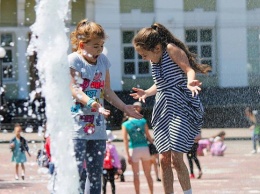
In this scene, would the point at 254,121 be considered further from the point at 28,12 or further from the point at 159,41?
the point at 28,12

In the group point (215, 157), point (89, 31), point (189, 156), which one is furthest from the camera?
point (215, 157)

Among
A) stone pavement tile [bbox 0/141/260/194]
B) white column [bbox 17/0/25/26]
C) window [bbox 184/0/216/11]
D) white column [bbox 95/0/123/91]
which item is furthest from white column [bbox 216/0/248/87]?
stone pavement tile [bbox 0/141/260/194]

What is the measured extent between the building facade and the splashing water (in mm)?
24162

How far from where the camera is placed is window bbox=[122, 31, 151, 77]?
3214cm

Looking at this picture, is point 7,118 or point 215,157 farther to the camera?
point 7,118

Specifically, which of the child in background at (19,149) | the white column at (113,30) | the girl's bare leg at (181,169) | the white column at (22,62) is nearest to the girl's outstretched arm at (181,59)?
the girl's bare leg at (181,169)

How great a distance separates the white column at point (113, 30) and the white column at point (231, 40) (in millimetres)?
3792

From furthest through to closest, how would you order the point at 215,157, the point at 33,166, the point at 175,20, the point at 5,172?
1. the point at 175,20
2. the point at 215,157
3. the point at 33,166
4. the point at 5,172

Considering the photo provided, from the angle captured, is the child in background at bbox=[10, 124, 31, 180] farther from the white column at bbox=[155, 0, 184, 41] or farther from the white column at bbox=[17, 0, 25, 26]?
the white column at bbox=[17, 0, 25, 26]

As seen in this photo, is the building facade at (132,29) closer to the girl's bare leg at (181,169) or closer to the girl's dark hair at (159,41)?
the girl's dark hair at (159,41)

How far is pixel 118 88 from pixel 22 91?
3.74 metres

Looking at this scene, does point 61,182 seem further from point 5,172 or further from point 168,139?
point 5,172

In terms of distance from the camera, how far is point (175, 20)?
1319 inches

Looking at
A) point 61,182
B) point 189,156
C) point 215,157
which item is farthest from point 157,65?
point 215,157
